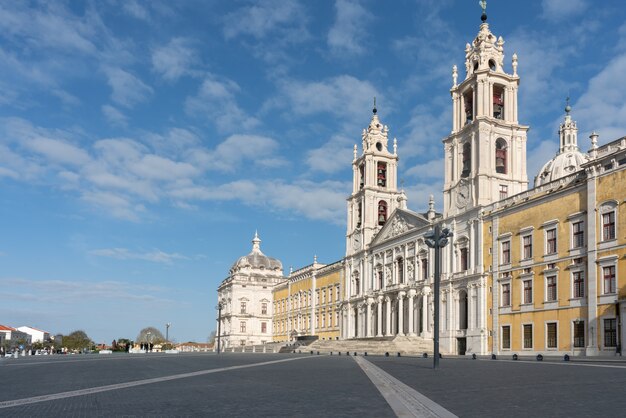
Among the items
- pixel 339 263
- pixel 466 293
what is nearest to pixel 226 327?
pixel 339 263

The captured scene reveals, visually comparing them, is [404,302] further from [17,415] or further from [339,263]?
[17,415]

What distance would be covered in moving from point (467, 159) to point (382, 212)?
20.0m

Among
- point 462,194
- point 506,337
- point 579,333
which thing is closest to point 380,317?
point 462,194

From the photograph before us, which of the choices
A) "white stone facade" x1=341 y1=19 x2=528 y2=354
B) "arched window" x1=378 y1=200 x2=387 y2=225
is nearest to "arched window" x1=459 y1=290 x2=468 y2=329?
A: "white stone facade" x1=341 y1=19 x2=528 y2=354

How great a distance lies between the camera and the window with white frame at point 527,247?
42438mm

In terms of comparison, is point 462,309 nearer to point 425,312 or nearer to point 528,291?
point 425,312

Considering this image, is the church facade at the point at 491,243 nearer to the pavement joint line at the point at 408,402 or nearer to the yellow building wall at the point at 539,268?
the yellow building wall at the point at 539,268

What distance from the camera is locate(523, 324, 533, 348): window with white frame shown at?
41.8 m

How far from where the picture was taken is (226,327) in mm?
104375

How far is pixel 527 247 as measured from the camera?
1686 inches

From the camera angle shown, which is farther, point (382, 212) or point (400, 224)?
point (382, 212)

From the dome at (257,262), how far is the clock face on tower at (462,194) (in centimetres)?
5826

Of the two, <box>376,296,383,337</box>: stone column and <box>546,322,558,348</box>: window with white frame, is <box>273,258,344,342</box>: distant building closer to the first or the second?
<box>376,296,383,337</box>: stone column

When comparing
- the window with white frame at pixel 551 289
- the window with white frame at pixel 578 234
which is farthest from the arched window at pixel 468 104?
the window with white frame at pixel 551 289
